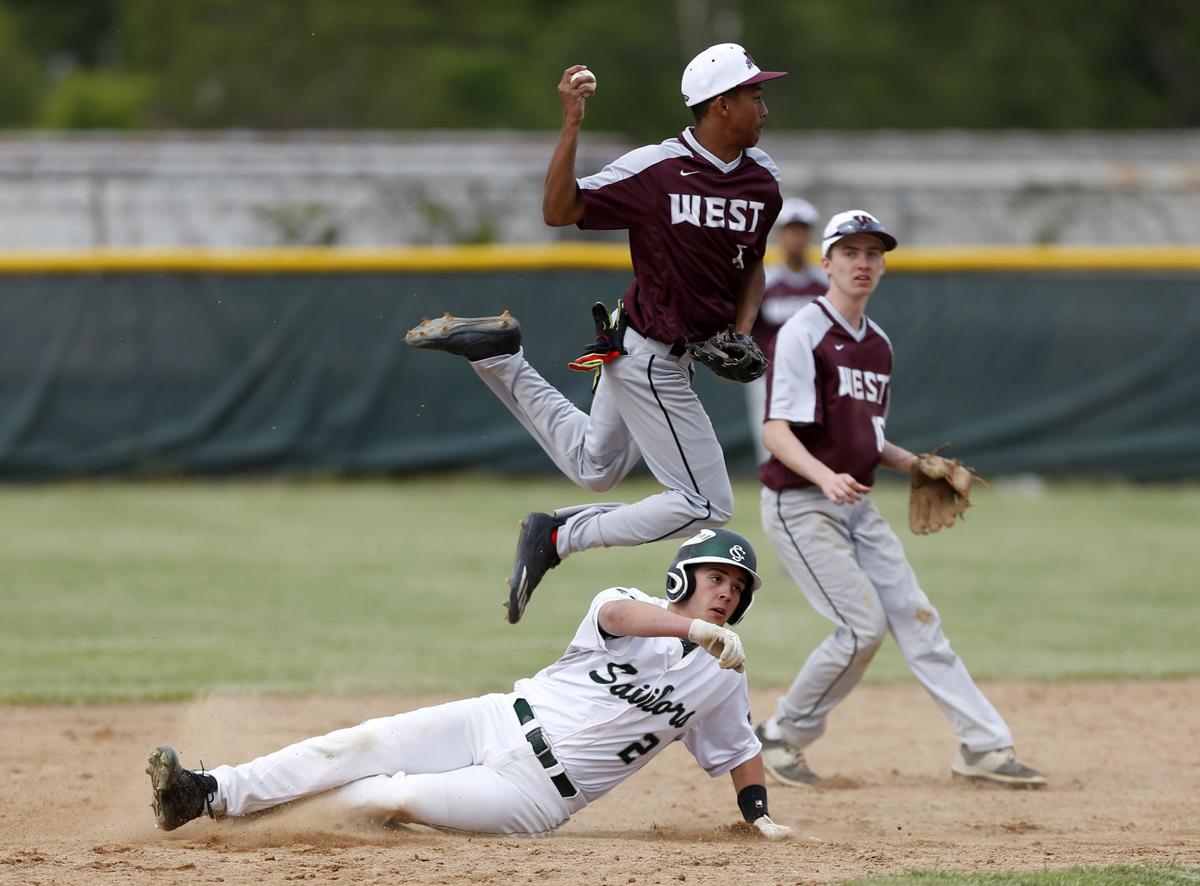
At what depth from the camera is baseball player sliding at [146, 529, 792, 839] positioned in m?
5.52

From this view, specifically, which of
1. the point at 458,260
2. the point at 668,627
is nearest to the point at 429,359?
the point at 458,260

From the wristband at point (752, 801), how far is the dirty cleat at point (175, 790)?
1822 millimetres

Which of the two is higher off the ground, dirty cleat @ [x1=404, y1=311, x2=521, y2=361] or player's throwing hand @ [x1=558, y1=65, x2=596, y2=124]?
player's throwing hand @ [x1=558, y1=65, x2=596, y2=124]

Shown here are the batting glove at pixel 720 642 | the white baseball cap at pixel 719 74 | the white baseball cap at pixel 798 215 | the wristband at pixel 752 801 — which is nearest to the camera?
the batting glove at pixel 720 642

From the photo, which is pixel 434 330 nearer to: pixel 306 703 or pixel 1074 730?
pixel 306 703

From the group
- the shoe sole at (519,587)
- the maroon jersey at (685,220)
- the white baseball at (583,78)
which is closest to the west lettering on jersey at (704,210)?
the maroon jersey at (685,220)

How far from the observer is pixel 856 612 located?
6773 mm

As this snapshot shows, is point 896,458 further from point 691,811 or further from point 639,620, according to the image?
point 639,620

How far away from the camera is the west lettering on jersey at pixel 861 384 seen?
6.80 metres

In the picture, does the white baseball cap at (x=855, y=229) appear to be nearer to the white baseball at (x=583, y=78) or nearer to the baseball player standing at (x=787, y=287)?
the white baseball at (x=583, y=78)

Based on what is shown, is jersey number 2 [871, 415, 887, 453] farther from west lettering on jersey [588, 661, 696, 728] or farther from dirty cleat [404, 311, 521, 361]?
west lettering on jersey [588, 661, 696, 728]

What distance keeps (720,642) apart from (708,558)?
0.43 metres

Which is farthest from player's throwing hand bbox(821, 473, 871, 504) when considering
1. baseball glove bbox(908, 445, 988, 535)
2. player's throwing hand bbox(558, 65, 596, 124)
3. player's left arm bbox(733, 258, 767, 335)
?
player's throwing hand bbox(558, 65, 596, 124)

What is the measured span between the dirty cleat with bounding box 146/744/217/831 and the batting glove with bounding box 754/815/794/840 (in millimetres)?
1870
